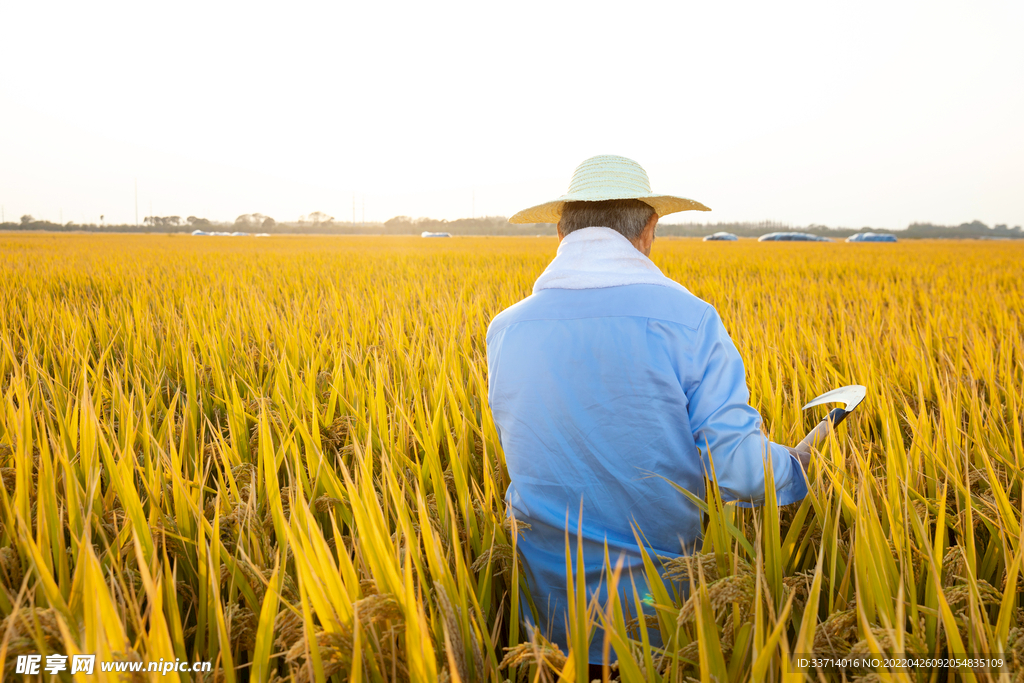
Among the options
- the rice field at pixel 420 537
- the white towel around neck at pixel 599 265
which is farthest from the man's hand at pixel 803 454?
the white towel around neck at pixel 599 265

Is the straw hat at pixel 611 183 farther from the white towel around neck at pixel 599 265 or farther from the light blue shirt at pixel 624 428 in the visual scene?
the light blue shirt at pixel 624 428

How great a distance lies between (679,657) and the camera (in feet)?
2.46

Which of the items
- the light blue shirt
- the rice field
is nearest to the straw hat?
the light blue shirt

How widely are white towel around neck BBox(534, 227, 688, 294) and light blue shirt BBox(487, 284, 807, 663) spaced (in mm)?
25

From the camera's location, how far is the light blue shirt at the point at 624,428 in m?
1.13

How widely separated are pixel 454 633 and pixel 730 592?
1.31 feet

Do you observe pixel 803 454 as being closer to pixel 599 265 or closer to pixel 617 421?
pixel 617 421

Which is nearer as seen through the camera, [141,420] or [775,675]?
[775,675]

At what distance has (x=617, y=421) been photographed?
3.78 feet

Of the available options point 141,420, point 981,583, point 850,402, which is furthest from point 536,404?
point 141,420

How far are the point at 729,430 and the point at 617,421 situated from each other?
0.22 metres

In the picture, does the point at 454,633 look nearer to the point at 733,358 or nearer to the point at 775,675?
the point at 775,675

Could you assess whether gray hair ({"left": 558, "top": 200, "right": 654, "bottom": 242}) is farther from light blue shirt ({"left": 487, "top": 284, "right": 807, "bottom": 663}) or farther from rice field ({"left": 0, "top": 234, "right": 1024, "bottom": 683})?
rice field ({"left": 0, "top": 234, "right": 1024, "bottom": 683})

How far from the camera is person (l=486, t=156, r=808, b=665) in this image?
1128mm
